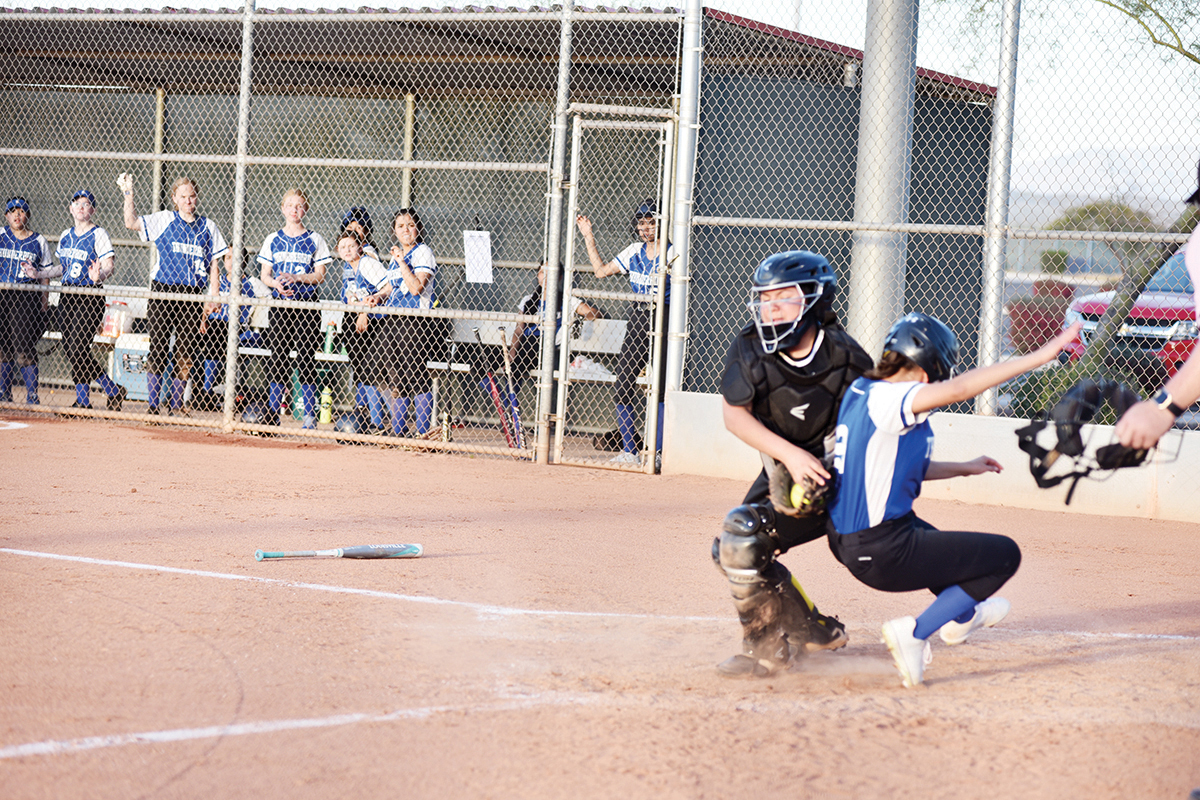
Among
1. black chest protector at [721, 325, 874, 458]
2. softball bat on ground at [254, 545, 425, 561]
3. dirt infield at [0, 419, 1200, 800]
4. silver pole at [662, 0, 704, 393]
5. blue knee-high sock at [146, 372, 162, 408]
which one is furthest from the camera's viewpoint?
blue knee-high sock at [146, 372, 162, 408]

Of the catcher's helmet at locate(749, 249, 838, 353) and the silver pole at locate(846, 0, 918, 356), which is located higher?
the silver pole at locate(846, 0, 918, 356)

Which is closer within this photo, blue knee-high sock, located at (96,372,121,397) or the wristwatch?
the wristwatch

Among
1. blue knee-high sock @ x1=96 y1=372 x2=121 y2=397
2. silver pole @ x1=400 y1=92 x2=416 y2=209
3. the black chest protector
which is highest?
silver pole @ x1=400 y1=92 x2=416 y2=209

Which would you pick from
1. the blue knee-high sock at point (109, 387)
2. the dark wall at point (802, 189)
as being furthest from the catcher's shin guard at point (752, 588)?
the blue knee-high sock at point (109, 387)

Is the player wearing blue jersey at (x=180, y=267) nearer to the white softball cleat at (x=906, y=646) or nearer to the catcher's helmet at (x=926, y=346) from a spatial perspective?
the catcher's helmet at (x=926, y=346)

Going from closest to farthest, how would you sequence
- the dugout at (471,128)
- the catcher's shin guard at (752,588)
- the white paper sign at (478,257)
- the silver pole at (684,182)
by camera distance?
the catcher's shin guard at (752,588) < the silver pole at (684,182) < the dugout at (471,128) < the white paper sign at (478,257)

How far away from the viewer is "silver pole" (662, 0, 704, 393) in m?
8.59

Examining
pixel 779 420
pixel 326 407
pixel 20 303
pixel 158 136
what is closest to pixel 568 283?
pixel 326 407

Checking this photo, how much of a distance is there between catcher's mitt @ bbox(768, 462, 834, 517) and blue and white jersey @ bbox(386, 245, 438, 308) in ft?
20.2

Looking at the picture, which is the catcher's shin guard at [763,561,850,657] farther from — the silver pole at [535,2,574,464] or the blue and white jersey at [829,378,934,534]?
the silver pole at [535,2,574,464]

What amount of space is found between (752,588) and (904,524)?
54cm

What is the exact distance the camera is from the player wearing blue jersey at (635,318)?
9.12 m

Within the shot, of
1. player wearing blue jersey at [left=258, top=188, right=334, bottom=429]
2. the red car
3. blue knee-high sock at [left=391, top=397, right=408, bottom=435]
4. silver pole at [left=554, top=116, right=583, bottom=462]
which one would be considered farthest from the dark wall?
player wearing blue jersey at [left=258, top=188, right=334, bottom=429]

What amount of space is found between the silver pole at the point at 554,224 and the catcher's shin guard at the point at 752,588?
515 centimetres
